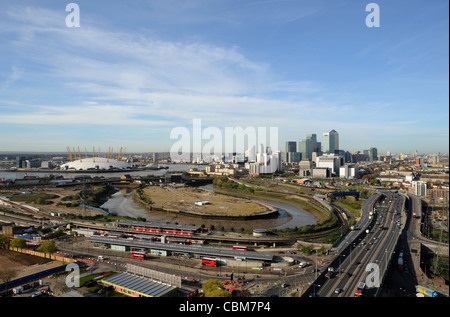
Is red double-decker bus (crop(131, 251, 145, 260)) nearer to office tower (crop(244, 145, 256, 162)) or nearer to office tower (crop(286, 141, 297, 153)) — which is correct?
office tower (crop(244, 145, 256, 162))

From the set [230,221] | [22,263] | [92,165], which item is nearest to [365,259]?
[230,221]

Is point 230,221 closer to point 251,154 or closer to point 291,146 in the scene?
point 251,154

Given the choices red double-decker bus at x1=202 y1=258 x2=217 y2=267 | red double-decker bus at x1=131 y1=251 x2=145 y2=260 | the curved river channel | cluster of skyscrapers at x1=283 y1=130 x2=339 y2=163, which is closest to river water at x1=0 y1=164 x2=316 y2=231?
the curved river channel

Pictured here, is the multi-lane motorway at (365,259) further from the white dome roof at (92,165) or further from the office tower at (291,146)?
the office tower at (291,146)

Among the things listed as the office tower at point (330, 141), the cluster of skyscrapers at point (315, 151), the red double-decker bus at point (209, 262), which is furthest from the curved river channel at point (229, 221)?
the office tower at point (330, 141)
